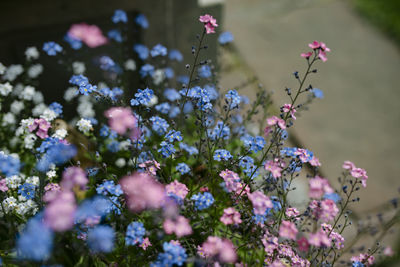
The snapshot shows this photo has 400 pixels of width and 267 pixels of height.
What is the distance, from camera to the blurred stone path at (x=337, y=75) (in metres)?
4.19

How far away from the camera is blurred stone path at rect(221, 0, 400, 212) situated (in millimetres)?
4188

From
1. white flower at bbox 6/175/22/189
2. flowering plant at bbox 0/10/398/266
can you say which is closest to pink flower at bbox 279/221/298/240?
flowering plant at bbox 0/10/398/266

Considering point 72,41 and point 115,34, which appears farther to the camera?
point 115,34

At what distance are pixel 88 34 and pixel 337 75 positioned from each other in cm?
310

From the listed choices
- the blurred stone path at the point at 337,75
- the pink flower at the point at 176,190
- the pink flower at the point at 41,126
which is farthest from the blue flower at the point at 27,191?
the blurred stone path at the point at 337,75

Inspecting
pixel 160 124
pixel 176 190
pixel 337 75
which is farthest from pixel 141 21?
pixel 337 75

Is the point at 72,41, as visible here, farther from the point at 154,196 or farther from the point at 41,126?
the point at 154,196

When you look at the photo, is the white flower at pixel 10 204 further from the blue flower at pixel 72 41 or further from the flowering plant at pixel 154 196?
the blue flower at pixel 72 41

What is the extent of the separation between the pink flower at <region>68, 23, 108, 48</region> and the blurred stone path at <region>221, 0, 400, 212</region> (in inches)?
72.7

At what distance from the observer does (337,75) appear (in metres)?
5.07

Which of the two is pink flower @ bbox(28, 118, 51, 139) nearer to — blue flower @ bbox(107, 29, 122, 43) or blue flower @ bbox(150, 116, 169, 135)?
blue flower @ bbox(150, 116, 169, 135)

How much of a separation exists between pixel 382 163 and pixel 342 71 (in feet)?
4.77

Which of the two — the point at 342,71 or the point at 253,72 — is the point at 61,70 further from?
the point at 342,71

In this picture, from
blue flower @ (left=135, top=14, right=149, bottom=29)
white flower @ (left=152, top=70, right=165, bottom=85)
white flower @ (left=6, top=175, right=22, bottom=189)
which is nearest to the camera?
white flower @ (left=6, top=175, right=22, bottom=189)
